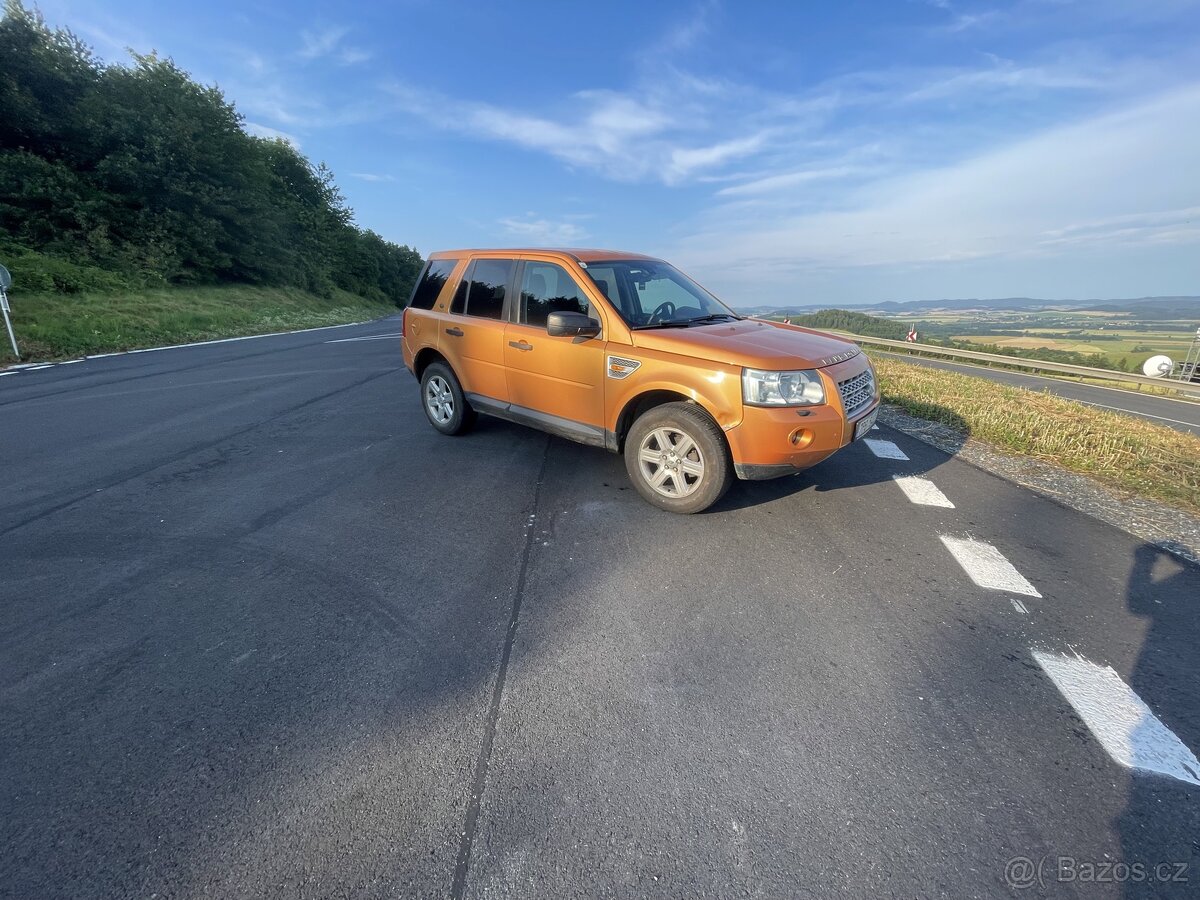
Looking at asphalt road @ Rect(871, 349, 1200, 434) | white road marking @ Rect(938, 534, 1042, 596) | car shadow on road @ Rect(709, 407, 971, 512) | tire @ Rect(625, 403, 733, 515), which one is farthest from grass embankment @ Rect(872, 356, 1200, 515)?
asphalt road @ Rect(871, 349, 1200, 434)

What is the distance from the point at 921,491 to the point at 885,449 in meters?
1.06

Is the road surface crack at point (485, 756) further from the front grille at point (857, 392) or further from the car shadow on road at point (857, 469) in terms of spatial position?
the front grille at point (857, 392)

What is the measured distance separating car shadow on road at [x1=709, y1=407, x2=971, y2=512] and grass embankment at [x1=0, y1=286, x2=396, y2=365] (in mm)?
15570

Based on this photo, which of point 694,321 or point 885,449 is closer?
point 694,321

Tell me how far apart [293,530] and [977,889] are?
3.88 metres

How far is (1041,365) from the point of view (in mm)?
20656

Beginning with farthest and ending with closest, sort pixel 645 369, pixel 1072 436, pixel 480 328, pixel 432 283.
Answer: pixel 432 283 → pixel 1072 436 → pixel 480 328 → pixel 645 369

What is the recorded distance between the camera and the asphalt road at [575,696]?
1.52m

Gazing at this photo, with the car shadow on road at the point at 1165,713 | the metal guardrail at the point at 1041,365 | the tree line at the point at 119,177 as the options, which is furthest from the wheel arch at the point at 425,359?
the tree line at the point at 119,177

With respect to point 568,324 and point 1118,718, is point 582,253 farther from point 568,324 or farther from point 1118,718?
point 1118,718

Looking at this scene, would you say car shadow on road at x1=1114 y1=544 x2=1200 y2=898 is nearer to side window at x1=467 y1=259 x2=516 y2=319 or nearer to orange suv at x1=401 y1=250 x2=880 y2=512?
orange suv at x1=401 y1=250 x2=880 y2=512

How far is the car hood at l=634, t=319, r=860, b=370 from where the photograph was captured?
335 cm

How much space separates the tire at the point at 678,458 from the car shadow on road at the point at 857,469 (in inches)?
12.3

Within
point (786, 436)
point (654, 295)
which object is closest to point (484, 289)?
point (654, 295)
